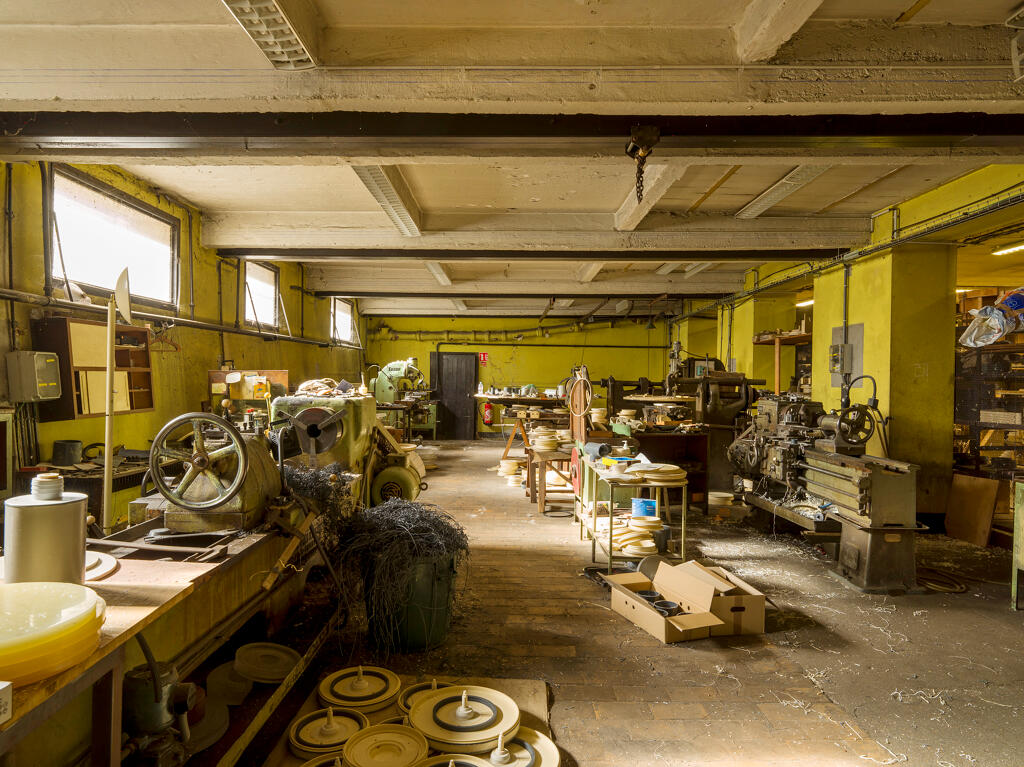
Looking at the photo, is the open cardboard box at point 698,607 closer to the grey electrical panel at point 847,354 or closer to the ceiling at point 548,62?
the ceiling at point 548,62

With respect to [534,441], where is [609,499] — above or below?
below

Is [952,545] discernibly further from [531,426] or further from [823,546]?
[531,426]

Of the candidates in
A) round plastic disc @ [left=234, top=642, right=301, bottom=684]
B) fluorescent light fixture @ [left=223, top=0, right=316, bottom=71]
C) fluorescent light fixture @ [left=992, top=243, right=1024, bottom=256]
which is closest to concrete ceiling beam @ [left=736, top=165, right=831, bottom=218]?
fluorescent light fixture @ [left=992, top=243, right=1024, bottom=256]

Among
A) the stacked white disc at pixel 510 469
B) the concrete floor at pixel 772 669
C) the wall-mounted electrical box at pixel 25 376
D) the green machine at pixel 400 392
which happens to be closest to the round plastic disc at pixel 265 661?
the concrete floor at pixel 772 669

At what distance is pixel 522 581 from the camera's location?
4129 mm

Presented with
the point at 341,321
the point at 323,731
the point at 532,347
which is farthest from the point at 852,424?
the point at 532,347

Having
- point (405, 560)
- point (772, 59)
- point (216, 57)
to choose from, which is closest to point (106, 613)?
point (405, 560)

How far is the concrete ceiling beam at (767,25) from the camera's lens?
2389 mm

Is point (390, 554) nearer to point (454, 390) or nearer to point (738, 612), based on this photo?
point (738, 612)

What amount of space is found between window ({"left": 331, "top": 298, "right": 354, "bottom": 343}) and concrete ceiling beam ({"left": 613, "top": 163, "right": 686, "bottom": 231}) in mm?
6517

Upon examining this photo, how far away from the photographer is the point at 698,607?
3.35m

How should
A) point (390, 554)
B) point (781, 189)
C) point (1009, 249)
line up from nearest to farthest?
point (390, 554) → point (781, 189) → point (1009, 249)

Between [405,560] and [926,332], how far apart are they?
5632 millimetres

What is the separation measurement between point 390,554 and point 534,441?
144 inches
